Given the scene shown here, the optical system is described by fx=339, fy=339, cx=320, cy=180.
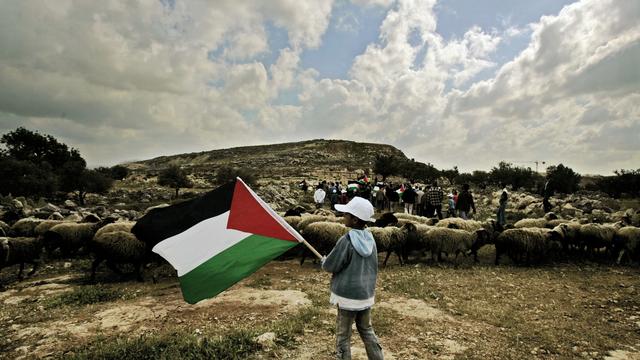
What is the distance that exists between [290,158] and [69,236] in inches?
2614

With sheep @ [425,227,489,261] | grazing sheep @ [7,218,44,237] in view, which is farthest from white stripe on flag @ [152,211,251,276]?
grazing sheep @ [7,218,44,237]

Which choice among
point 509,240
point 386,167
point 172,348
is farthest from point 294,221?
point 386,167

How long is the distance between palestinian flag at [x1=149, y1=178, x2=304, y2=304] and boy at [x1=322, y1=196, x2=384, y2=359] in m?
0.68

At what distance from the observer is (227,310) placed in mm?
6293

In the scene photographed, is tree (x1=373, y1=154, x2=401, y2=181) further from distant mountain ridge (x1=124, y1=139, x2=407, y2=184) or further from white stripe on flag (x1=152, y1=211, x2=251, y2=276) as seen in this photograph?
white stripe on flag (x1=152, y1=211, x2=251, y2=276)

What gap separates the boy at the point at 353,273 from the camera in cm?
352

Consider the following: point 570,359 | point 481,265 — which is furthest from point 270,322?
point 481,265

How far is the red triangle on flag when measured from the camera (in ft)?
13.8

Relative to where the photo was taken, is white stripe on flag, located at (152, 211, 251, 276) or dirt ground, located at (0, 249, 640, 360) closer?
white stripe on flag, located at (152, 211, 251, 276)

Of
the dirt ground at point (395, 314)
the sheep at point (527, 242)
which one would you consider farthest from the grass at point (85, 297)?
the sheep at point (527, 242)

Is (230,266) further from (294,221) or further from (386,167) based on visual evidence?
(386,167)

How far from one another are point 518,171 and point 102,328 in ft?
179

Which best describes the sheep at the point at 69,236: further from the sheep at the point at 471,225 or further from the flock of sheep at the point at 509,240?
the sheep at the point at 471,225

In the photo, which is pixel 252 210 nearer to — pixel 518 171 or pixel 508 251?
pixel 508 251
